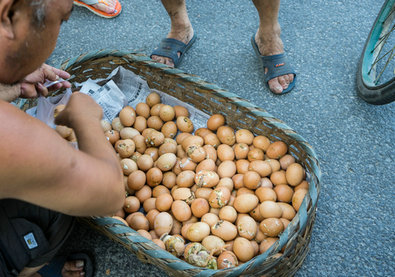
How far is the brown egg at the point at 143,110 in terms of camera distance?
1.75 meters

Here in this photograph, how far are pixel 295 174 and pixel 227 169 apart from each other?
0.29 metres

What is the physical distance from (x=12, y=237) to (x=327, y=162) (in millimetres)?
1373

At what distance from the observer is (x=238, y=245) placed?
4.10 ft

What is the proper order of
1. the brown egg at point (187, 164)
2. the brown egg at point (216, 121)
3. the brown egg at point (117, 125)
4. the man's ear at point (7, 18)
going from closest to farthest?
the man's ear at point (7, 18), the brown egg at point (187, 164), the brown egg at point (216, 121), the brown egg at point (117, 125)

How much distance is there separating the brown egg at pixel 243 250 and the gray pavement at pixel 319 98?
31cm

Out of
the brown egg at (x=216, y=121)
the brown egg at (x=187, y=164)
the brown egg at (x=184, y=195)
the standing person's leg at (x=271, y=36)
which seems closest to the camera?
the brown egg at (x=184, y=195)

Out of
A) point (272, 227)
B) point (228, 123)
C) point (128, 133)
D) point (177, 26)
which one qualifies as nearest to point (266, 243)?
point (272, 227)

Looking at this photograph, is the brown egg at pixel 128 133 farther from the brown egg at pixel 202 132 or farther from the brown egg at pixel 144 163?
the brown egg at pixel 202 132

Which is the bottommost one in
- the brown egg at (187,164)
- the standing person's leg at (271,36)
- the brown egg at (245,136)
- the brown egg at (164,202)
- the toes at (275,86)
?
the brown egg at (164,202)

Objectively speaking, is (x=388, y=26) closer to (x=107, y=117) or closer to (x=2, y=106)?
(x=107, y=117)

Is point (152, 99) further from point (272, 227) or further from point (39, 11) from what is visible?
point (39, 11)

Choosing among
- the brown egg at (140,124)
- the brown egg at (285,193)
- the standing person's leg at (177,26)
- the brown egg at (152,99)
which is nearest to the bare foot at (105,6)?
the standing person's leg at (177,26)

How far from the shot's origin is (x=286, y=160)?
A: 1.47 metres

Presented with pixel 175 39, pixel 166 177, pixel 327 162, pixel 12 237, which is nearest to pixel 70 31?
pixel 175 39
